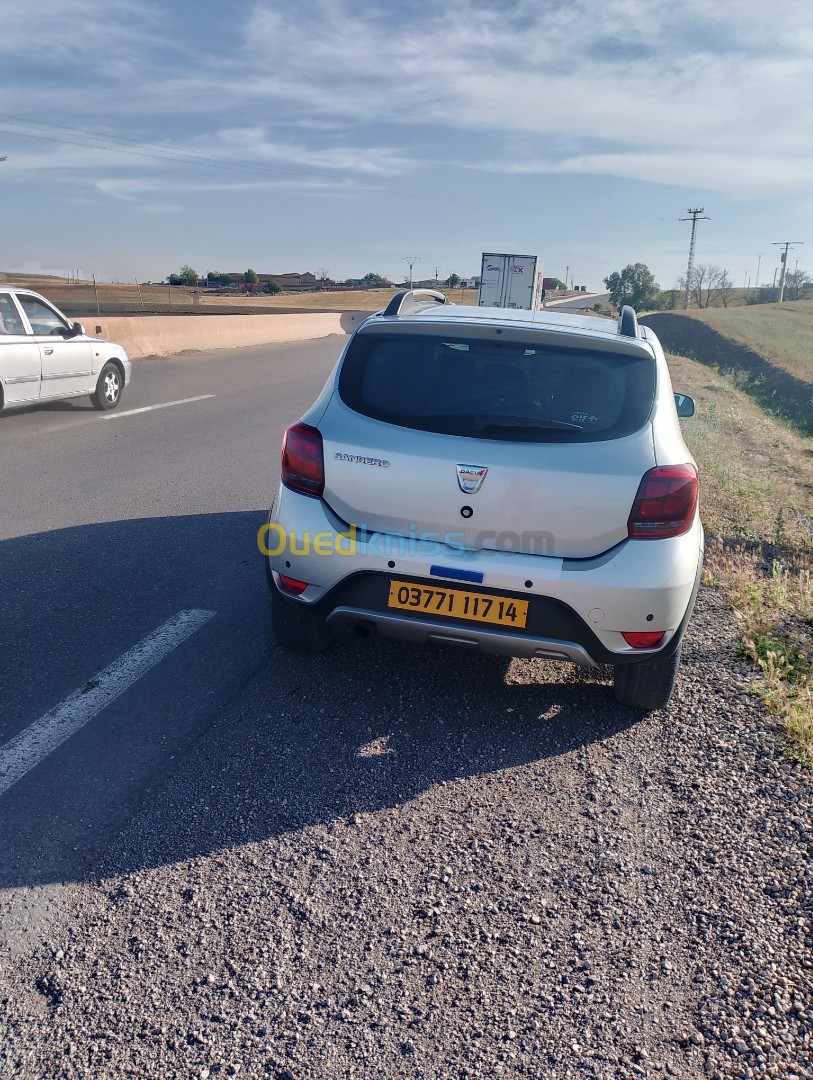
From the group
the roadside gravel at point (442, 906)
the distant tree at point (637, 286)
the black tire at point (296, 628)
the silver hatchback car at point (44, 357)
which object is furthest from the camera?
the distant tree at point (637, 286)

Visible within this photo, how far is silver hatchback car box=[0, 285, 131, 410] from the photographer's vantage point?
36.6 feet

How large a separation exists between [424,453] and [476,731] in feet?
4.14

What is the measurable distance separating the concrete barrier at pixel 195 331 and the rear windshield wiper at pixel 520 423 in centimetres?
1043

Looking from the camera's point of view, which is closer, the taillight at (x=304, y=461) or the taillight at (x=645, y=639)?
the taillight at (x=645, y=639)

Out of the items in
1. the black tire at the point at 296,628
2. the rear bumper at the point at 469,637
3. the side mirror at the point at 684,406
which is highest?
the side mirror at the point at 684,406

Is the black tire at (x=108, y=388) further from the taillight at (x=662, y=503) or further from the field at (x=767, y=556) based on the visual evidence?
the taillight at (x=662, y=503)

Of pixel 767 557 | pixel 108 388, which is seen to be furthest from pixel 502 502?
pixel 108 388

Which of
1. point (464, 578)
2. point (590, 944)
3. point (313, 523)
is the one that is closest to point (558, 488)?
point (464, 578)

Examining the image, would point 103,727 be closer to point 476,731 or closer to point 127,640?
point 127,640

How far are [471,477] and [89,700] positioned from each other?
2011mm

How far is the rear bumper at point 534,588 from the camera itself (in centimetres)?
362

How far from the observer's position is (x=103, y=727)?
3791 millimetres

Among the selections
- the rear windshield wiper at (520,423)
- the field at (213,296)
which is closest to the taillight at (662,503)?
the rear windshield wiper at (520,423)

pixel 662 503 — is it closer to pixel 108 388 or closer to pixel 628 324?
pixel 628 324
